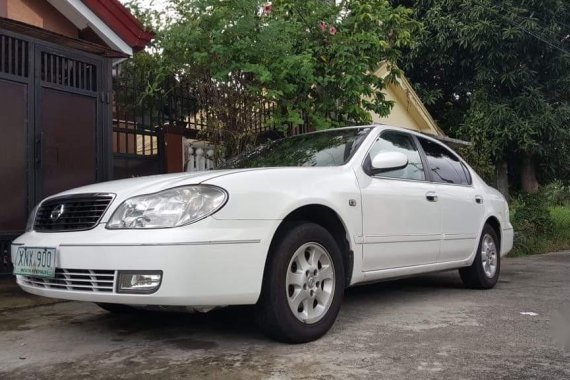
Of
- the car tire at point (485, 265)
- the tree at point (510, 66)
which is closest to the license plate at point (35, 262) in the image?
the car tire at point (485, 265)

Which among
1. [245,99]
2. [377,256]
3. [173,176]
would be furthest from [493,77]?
[173,176]

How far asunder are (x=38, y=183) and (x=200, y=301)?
12.3 feet

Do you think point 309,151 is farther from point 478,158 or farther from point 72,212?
point 478,158

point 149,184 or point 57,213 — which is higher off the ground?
point 149,184

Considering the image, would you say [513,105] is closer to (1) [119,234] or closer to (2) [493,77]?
(2) [493,77]

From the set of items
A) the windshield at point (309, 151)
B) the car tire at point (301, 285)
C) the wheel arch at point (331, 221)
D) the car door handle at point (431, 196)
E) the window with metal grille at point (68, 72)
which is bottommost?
the car tire at point (301, 285)

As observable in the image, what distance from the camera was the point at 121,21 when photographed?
22.6 ft

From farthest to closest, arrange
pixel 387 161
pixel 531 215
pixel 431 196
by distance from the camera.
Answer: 1. pixel 531 215
2. pixel 431 196
3. pixel 387 161

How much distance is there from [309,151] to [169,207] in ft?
5.49

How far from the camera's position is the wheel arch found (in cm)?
389

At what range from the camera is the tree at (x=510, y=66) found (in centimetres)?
1109

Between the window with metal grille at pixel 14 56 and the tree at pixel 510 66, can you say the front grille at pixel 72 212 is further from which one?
the tree at pixel 510 66

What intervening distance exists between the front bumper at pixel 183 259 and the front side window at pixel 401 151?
4.99 ft

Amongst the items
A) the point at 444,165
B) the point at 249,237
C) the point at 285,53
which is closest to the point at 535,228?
the point at 444,165
